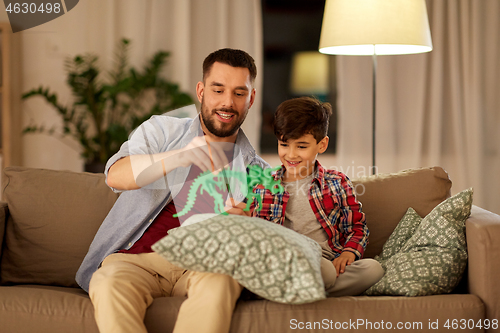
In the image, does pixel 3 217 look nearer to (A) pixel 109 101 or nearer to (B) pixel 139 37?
(A) pixel 109 101

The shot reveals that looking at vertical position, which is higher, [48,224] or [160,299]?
[48,224]

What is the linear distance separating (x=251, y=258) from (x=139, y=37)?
9.91 feet

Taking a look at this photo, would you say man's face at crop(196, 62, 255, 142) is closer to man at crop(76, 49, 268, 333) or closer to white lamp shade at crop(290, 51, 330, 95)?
man at crop(76, 49, 268, 333)

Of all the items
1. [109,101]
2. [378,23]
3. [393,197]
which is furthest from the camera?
[109,101]

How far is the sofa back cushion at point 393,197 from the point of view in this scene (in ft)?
6.24

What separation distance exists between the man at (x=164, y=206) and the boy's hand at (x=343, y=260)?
0.39 meters

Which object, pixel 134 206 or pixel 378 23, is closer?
pixel 134 206

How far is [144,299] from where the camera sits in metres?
1.46

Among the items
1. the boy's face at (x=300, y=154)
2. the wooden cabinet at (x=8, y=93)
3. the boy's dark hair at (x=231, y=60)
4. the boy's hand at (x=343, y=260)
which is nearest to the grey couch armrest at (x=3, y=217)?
the boy's dark hair at (x=231, y=60)

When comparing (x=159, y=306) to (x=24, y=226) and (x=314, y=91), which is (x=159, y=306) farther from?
(x=314, y=91)

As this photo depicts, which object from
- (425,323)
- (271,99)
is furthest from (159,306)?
(271,99)

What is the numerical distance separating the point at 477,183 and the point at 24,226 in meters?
3.41

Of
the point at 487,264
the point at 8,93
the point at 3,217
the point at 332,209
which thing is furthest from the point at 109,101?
the point at 487,264

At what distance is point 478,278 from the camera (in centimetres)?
151
